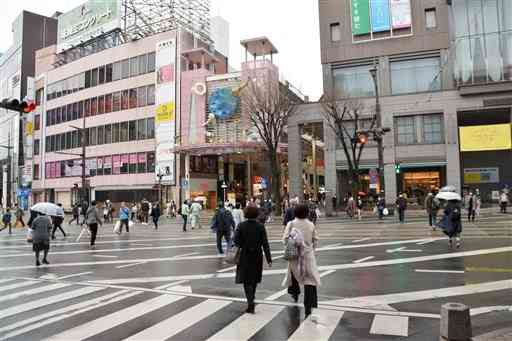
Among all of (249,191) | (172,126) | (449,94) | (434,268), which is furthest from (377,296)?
(249,191)

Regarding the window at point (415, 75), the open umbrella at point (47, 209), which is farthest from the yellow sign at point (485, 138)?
the open umbrella at point (47, 209)

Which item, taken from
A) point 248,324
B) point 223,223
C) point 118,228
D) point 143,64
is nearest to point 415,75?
point 118,228

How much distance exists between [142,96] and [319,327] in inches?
1880

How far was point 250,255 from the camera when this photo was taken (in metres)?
6.65

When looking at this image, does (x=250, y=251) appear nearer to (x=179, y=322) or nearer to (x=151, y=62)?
(x=179, y=322)

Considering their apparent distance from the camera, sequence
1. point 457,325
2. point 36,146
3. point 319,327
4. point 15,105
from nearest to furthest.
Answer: point 457,325
point 319,327
point 15,105
point 36,146

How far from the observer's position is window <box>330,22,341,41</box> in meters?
38.6

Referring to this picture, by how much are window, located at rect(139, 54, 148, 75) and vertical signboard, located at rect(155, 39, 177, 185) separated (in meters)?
2.22

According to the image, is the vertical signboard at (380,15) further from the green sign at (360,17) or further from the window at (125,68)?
the window at (125,68)

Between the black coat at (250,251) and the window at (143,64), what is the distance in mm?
46940

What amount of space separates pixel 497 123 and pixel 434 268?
33178 millimetres

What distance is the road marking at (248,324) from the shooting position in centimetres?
544

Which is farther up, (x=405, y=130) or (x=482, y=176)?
(x=405, y=130)

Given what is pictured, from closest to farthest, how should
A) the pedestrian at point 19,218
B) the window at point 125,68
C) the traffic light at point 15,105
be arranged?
1. the traffic light at point 15,105
2. the pedestrian at point 19,218
3. the window at point 125,68
